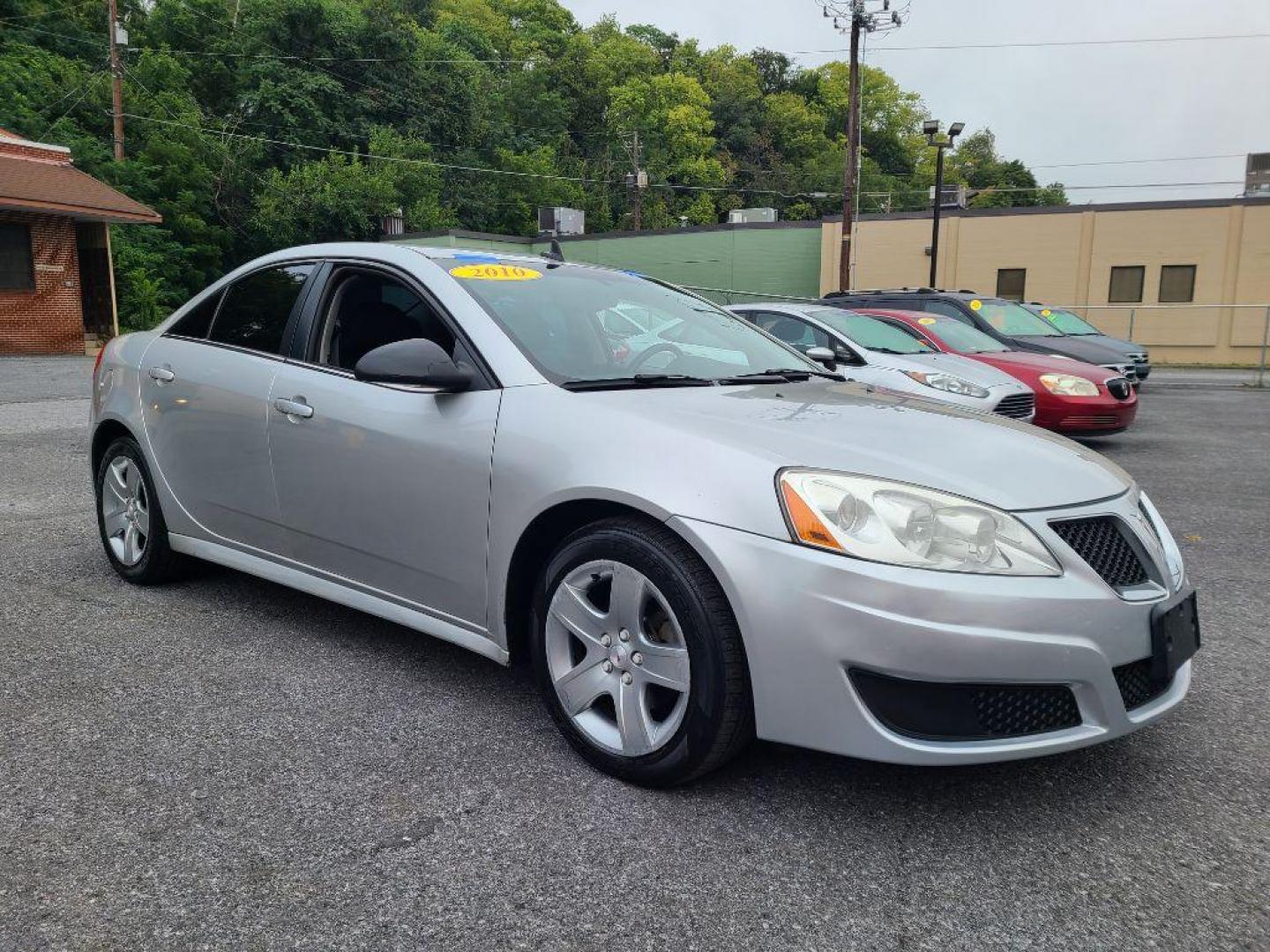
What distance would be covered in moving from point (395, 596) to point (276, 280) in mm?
1526

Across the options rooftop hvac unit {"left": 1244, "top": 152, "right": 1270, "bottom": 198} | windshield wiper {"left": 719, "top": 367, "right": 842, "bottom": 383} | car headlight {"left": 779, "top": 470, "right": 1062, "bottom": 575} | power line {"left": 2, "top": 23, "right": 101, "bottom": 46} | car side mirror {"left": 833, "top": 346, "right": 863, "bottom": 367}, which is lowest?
car side mirror {"left": 833, "top": 346, "right": 863, "bottom": 367}

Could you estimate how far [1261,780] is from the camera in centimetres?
265

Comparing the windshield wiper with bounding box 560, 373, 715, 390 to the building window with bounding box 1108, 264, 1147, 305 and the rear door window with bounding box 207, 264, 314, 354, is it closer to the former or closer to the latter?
the rear door window with bounding box 207, 264, 314, 354

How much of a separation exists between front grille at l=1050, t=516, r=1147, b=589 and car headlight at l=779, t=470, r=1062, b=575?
0.12 m

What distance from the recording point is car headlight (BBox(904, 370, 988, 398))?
8.02 metres

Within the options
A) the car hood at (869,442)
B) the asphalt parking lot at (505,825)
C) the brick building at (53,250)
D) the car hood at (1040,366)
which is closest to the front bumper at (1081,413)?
the car hood at (1040,366)

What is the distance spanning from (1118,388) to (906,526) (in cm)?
808

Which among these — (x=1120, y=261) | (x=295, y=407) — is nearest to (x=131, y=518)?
(x=295, y=407)

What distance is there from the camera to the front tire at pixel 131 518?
13.9ft

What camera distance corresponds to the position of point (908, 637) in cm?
219

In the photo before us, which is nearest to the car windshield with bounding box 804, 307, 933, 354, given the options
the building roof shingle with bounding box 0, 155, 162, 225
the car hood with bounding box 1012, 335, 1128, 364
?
the car hood with bounding box 1012, 335, 1128, 364

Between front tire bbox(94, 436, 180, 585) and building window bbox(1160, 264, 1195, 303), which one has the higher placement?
building window bbox(1160, 264, 1195, 303)

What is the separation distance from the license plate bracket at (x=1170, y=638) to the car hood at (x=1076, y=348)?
31.8ft

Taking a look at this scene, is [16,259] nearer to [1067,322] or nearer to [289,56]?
[1067,322]
